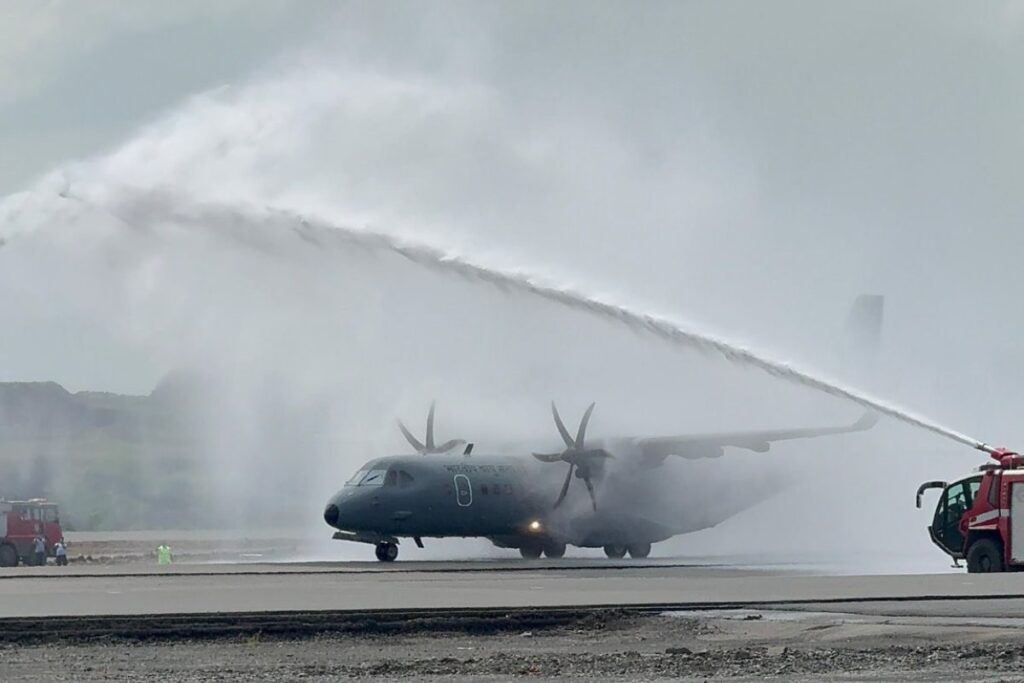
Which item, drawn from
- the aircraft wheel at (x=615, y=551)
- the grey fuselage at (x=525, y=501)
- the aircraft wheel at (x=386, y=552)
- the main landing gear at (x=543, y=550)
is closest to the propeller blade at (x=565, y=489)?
the grey fuselage at (x=525, y=501)

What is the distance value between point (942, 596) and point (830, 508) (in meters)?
31.1

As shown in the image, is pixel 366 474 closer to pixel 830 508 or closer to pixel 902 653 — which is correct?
pixel 830 508

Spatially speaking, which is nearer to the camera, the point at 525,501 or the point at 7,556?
the point at 525,501

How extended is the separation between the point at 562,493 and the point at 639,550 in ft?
12.4

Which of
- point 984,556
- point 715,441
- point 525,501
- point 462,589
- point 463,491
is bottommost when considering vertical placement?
point 462,589

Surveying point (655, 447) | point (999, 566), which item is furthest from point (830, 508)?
point (999, 566)

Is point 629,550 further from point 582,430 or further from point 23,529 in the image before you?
point 23,529

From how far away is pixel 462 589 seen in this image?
29297 mm

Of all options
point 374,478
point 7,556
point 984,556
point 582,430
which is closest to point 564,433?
point 582,430

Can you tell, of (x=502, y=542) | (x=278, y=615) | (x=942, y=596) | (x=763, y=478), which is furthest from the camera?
(x=763, y=478)

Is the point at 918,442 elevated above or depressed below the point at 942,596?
above

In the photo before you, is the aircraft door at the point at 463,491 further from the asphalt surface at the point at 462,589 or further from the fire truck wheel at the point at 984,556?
the fire truck wheel at the point at 984,556

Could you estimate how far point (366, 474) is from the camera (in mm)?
45219

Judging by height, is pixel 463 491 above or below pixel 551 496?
above
